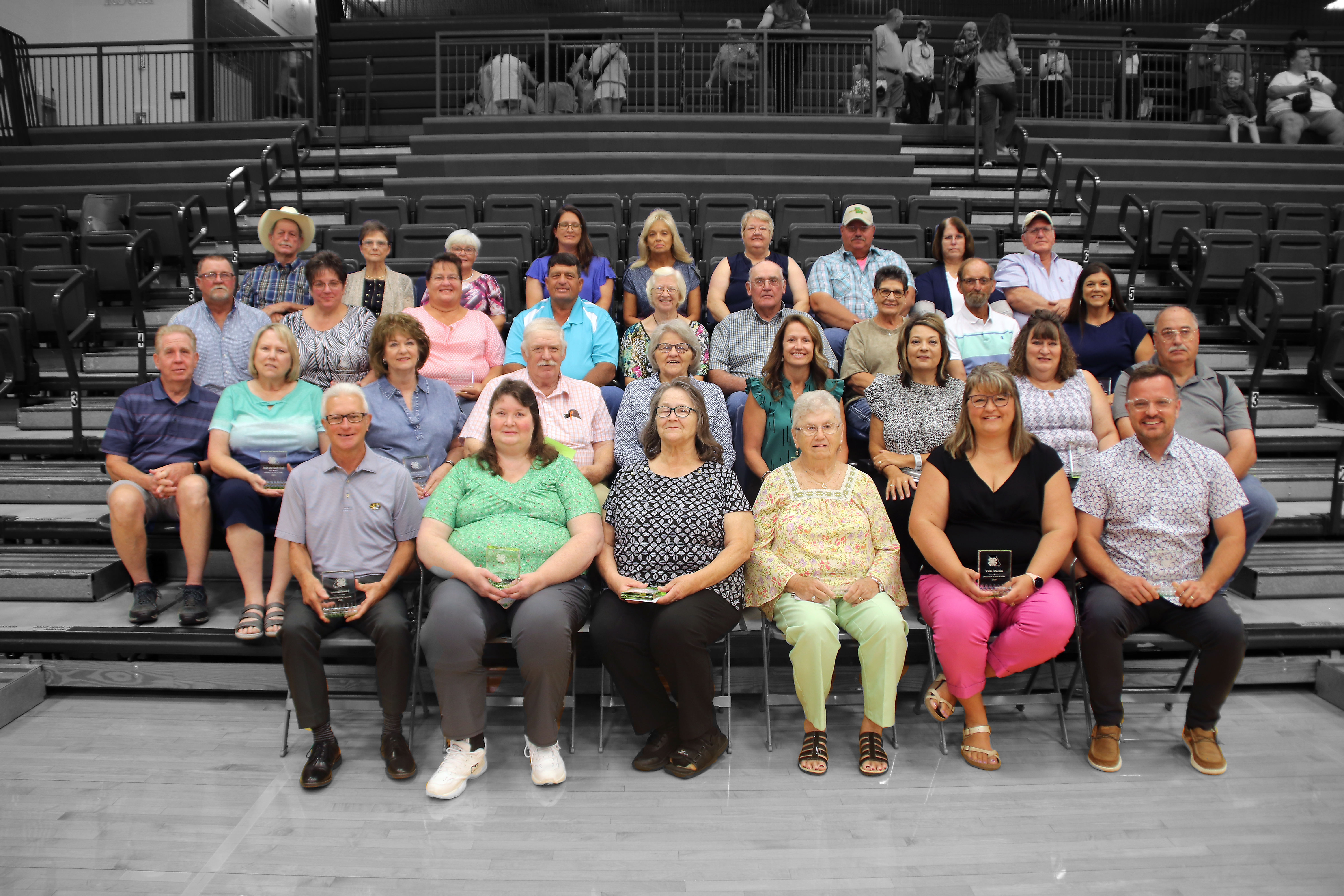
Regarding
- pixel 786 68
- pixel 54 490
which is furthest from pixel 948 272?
pixel 786 68

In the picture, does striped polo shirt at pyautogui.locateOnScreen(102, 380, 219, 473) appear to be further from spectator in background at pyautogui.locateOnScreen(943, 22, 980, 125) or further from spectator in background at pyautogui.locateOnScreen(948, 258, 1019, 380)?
spectator in background at pyautogui.locateOnScreen(943, 22, 980, 125)

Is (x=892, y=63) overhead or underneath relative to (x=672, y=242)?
overhead

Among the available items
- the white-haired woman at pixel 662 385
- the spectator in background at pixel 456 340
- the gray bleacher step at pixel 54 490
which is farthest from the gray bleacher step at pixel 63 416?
the white-haired woman at pixel 662 385

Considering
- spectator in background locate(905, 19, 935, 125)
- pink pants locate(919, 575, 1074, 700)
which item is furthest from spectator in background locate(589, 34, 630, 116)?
pink pants locate(919, 575, 1074, 700)

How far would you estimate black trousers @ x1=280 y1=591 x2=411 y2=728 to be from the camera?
2518mm

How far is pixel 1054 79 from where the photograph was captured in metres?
8.95

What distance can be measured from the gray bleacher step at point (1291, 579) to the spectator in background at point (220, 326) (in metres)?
4.29

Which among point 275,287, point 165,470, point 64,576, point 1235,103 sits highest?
point 1235,103

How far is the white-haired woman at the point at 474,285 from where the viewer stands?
4.28 metres

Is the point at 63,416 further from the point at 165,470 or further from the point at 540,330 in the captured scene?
the point at 540,330

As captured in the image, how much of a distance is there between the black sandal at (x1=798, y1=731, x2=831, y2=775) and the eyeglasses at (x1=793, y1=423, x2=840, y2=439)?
926mm

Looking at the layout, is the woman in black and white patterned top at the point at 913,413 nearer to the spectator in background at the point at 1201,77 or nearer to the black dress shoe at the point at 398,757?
Result: the black dress shoe at the point at 398,757

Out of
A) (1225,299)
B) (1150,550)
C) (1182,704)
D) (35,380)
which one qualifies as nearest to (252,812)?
(1150,550)

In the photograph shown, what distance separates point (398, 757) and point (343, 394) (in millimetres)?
1131
